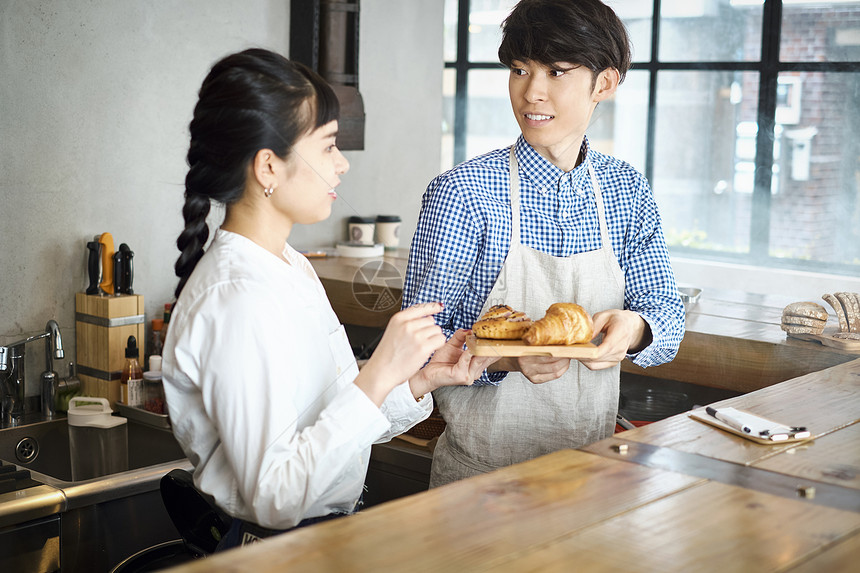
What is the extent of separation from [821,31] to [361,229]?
2.95 m

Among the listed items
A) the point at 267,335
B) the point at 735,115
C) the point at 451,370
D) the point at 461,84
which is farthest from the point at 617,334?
the point at 461,84

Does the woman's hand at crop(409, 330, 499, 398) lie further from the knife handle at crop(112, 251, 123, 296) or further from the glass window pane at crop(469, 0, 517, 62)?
the glass window pane at crop(469, 0, 517, 62)

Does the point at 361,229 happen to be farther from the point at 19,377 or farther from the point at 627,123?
the point at 627,123

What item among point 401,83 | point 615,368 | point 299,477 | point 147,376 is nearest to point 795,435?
point 615,368

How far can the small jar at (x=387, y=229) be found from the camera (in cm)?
359

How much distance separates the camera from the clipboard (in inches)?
49.7

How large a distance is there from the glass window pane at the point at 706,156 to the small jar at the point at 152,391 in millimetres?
3627

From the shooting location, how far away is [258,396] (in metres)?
1.07

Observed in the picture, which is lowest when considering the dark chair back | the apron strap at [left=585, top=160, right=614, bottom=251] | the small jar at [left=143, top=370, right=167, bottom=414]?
the small jar at [left=143, top=370, right=167, bottom=414]

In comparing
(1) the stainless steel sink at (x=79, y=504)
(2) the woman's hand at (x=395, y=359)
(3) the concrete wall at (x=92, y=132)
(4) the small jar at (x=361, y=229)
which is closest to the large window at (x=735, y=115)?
(4) the small jar at (x=361, y=229)

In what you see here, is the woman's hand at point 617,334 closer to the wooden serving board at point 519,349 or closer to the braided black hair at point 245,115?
the wooden serving board at point 519,349

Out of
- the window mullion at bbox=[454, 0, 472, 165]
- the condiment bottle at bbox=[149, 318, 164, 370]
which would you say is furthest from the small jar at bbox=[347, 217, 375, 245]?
the window mullion at bbox=[454, 0, 472, 165]

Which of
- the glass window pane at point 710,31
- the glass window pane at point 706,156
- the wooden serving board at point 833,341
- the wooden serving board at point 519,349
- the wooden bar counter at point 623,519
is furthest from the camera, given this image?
the glass window pane at point 706,156

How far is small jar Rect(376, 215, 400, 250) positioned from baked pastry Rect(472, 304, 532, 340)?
7.23 ft
